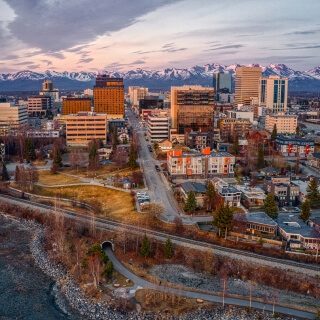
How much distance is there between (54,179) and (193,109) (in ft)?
67.3

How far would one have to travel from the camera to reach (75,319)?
13.3 metres

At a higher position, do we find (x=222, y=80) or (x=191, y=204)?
(x=222, y=80)

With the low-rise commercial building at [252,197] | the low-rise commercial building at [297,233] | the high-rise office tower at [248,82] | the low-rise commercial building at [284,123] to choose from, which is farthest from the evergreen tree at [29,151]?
the high-rise office tower at [248,82]

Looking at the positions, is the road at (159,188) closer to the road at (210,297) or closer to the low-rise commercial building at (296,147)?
the road at (210,297)

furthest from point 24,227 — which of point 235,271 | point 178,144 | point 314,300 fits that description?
point 178,144

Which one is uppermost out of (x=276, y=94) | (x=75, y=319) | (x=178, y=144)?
(x=276, y=94)

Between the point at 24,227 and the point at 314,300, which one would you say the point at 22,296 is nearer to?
the point at 24,227

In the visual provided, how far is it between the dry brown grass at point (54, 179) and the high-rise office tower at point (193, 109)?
18212mm

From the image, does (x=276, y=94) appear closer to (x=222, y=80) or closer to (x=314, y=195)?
(x=222, y=80)

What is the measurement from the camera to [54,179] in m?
29.7

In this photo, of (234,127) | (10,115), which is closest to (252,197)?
(234,127)

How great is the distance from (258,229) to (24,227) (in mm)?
12325

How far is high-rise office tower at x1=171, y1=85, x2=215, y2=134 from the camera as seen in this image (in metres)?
44.8

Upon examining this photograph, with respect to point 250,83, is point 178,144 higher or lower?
lower
